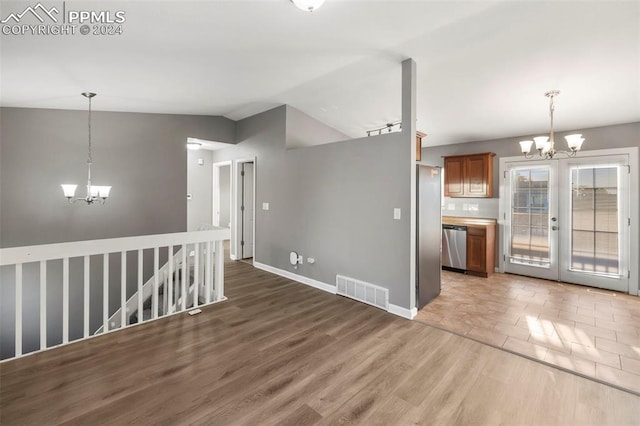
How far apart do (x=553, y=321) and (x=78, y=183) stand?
6.54 meters

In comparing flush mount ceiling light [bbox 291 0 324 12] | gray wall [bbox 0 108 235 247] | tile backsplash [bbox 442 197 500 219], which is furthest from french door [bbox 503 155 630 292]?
gray wall [bbox 0 108 235 247]

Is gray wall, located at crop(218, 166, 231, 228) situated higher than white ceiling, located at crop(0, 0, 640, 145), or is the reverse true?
A: white ceiling, located at crop(0, 0, 640, 145)

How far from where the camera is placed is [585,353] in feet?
8.18

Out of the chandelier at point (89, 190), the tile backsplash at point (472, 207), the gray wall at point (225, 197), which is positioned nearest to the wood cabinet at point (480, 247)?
the tile backsplash at point (472, 207)

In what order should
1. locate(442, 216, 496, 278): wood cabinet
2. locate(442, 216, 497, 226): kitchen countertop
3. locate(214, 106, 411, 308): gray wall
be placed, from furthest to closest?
locate(442, 216, 497, 226): kitchen countertop
locate(442, 216, 496, 278): wood cabinet
locate(214, 106, 411, 308): gray wall

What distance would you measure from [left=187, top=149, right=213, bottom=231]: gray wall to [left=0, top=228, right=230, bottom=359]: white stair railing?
7.17ft

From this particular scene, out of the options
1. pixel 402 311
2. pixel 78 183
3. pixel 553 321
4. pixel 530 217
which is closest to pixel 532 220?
pixel 530 217

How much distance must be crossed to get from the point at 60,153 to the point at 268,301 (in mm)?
3713

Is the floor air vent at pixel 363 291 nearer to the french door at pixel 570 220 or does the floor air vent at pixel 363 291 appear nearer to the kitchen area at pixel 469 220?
the kitchen area at pixel 469 220

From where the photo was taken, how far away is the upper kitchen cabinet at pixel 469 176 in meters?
5.19

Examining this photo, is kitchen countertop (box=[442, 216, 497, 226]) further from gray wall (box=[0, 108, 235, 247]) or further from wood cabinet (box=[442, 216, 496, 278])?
gray wall (box=[0, 108, 235, 247])

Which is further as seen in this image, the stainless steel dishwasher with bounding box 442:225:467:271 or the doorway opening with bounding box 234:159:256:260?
the doorway opening with bounding box 234:159:256:260

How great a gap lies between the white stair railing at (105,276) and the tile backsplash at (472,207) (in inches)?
179

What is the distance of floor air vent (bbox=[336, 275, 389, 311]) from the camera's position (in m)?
3.49
